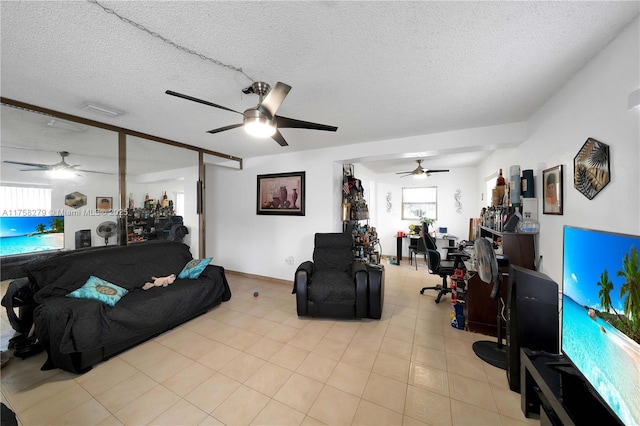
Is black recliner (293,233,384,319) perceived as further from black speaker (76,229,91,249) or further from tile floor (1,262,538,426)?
black speaker (76,229,91,249)

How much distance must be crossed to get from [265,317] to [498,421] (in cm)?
236

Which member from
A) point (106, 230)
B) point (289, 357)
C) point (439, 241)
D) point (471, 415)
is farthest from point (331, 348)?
point (439, 241)

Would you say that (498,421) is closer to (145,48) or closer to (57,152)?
(145,48)

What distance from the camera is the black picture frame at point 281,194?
13.5 ft

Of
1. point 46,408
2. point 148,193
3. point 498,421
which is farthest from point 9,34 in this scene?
point 498,421

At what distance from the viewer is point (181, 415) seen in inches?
60.4

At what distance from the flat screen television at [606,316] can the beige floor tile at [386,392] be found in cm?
105

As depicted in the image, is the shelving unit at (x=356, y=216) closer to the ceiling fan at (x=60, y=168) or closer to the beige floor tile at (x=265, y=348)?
the beige floor tile at (x=265, y=348)

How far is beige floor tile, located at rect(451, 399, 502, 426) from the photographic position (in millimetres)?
1474

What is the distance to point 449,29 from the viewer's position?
1.33 metres

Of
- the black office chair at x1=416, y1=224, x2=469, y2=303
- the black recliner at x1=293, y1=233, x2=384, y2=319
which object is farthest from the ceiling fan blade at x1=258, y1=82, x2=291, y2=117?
the black office chair at x1=416, y1=224, x2=469, y2=303

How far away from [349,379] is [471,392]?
2.99ft

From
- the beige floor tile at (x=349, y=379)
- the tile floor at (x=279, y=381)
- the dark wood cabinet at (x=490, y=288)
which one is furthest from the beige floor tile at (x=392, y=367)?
the dark wood cabinet at (x=490, y=288)

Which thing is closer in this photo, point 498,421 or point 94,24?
point 94,24
